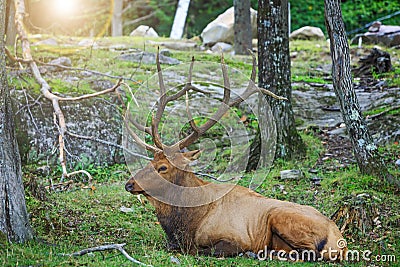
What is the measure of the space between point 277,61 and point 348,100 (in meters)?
1.73

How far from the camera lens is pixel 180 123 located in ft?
40.0

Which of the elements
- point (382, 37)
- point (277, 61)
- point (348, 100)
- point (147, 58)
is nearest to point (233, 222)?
point (348, 100)

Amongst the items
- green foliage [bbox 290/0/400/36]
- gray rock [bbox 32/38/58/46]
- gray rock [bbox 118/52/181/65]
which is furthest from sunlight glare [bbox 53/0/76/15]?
gray rock [bbox 118/52/181/65]

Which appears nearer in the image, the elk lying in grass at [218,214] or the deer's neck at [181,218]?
the elk lying in grass at [218,214]

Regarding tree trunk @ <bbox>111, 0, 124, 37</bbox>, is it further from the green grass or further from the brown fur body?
the brown fur body

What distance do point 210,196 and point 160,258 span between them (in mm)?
1368

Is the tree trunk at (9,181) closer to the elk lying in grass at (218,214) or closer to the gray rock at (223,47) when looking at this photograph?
the elk lying in grass at (218,214)

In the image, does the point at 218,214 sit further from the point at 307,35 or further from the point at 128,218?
the point at 307,35

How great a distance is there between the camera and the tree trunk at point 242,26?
1688cm

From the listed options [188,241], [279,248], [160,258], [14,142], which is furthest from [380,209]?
[14,142]

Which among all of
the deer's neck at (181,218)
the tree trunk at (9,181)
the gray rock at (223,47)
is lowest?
the deer's neck at (181,218)

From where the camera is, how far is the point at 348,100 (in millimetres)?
8828

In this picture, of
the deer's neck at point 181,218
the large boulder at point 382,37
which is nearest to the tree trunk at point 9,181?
the deer's neck at point 181,218

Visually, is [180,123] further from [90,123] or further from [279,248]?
[279,248]
